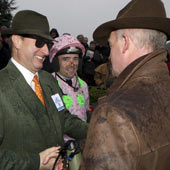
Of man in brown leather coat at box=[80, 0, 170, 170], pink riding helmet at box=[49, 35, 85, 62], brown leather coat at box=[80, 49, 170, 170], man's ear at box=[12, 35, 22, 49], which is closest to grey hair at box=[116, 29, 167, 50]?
man in brown leather coat at box=[80, 0, 170, 170]

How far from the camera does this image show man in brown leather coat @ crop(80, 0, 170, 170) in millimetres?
1187

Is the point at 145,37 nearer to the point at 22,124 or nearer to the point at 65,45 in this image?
the point at 22,124

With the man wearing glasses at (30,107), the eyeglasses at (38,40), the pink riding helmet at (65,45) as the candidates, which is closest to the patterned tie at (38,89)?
the man wearing glasses at (30,107)

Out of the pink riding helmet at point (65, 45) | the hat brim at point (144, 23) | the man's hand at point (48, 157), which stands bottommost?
the man's hand at point (48, 157)

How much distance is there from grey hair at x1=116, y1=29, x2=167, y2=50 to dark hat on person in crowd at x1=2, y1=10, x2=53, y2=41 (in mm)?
1158

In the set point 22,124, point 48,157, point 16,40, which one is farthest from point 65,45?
point 48,157

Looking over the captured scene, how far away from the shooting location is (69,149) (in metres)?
1.95

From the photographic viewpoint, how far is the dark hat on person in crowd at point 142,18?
150cm

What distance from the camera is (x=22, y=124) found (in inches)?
80.3

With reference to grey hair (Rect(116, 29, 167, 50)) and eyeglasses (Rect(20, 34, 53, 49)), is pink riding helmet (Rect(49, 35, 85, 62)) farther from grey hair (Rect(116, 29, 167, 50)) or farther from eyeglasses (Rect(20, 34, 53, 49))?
grey hair (Rect(116, 29, 167, 50))

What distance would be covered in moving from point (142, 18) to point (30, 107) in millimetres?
1286

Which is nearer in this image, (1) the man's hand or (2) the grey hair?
(2) the grey hair

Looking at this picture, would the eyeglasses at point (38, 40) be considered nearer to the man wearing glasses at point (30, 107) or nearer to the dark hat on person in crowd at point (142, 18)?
the man wearing glasses at point (30, 107)

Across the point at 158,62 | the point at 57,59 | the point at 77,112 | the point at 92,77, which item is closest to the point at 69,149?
the point at 158,62
